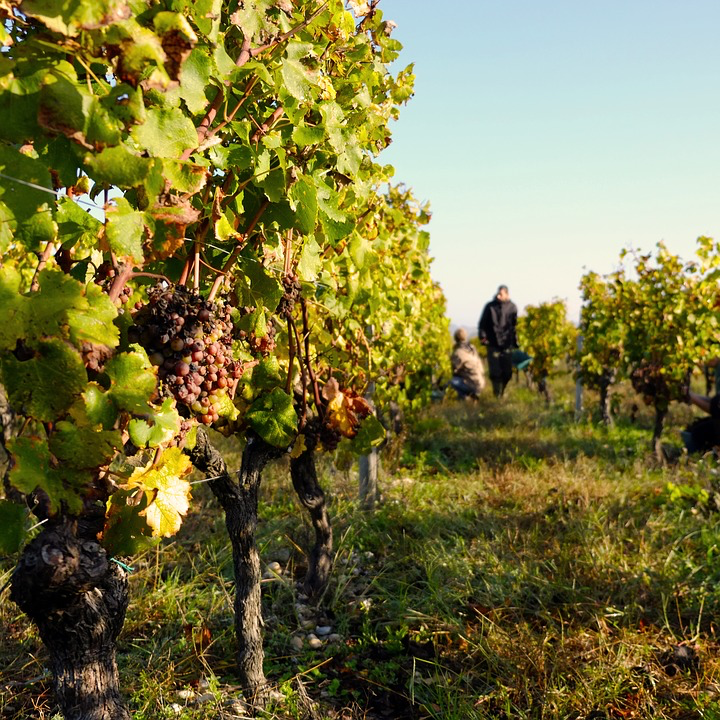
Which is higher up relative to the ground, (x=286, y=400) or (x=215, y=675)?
(x=286, y=400)

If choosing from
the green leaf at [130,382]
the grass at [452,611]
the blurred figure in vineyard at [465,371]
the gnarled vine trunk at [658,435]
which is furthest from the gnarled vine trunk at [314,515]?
the blurred figure in vineyard at [465,371]

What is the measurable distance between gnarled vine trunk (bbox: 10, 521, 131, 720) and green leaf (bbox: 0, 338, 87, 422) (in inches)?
17.9

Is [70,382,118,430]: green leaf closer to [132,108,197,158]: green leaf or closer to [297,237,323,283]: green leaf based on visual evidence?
[132,108,197,158]: green leaf

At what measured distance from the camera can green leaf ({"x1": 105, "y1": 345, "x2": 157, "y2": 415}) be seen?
4.30 feet

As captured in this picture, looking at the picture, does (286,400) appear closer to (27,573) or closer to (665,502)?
(27,573)

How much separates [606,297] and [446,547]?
5.31 metres

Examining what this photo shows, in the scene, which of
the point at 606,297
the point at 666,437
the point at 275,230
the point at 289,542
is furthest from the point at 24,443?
the point at 606,297

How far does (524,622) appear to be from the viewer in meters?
2.96

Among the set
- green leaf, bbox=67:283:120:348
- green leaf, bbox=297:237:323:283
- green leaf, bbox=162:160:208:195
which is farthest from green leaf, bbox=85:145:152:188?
green leaf, bbox=297:237:323:283

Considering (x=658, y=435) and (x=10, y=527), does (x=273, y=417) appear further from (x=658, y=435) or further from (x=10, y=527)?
(x=658, y=435)

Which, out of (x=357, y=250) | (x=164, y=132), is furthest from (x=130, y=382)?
(x=357, y=250)

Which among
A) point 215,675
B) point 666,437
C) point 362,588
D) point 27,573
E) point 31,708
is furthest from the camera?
point 666,437

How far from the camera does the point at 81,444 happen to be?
131 centimetres

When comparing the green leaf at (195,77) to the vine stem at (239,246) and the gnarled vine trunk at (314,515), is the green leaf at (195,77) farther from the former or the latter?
the gnarled vine trunk at (314,515)
